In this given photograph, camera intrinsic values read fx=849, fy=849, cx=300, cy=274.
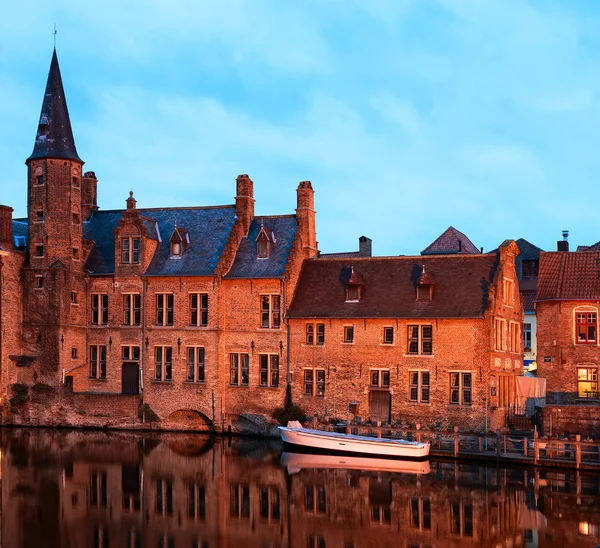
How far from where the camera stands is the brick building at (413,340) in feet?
142

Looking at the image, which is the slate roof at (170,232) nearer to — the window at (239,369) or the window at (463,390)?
the window at (239,369)

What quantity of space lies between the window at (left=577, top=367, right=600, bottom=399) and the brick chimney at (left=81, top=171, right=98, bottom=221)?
106 feet

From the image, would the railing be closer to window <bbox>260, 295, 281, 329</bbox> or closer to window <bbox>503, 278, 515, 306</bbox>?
window <bbox>260, 295, 281, 329</bbox>

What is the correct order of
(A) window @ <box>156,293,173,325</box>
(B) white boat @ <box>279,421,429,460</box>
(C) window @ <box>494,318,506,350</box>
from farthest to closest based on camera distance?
(A) window @ <box>156,293,173,325</box>, (C) window @ <box>494,318,506,350</box>, (B) white boat @ <box>279,421,429,460</box>

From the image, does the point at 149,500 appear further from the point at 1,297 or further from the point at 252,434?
the point at 1,297

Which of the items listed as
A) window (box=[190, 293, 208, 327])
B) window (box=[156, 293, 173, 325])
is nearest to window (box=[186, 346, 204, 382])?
window (box=[190, 293, 208, 327])

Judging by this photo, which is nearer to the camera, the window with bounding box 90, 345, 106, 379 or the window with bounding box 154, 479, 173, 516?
the window with bounding box 154, 479, 173, 516

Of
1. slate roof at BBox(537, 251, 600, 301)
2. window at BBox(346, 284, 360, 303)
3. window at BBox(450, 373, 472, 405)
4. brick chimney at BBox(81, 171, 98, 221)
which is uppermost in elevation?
brick chimney at BBox(81, 171, 98, 221)

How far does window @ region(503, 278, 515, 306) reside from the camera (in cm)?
4675

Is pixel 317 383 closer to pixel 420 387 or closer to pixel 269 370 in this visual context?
pixel 269 370

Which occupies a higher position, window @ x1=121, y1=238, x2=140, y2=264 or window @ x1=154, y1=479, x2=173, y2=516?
window @ x1=121, y1=238, x2=140, y2=264

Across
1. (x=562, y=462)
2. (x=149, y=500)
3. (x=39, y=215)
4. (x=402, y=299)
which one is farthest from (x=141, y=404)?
(x=562, y=462)

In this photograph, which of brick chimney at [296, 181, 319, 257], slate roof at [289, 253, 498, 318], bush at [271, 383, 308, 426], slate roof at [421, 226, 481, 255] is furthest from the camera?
slate roof at [421, 226, 481, 255]

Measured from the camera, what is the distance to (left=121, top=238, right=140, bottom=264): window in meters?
50.7
